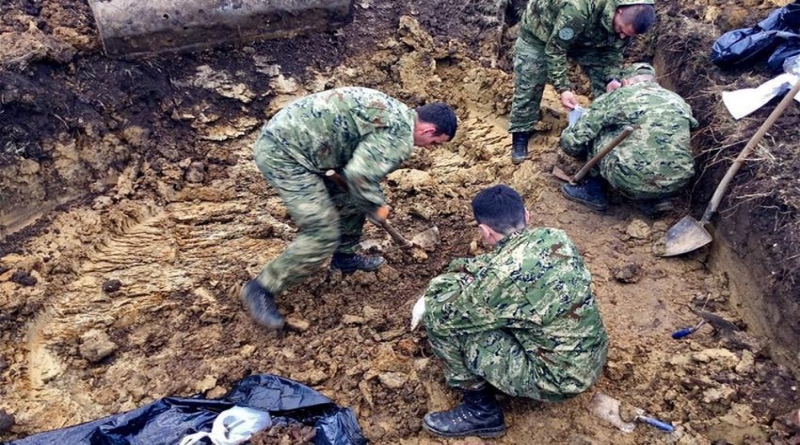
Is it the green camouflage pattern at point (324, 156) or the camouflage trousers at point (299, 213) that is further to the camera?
the camouflage trousers at point (299, 213)

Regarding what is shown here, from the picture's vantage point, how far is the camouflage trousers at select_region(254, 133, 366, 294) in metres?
3.51

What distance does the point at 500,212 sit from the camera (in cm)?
283

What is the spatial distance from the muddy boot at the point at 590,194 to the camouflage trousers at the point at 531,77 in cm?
77

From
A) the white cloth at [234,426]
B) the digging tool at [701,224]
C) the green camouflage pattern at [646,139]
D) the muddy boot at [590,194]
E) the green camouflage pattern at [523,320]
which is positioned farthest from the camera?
the muddy boot at [590,194]

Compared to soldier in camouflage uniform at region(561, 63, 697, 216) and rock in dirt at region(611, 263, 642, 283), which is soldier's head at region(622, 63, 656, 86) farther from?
rock in dirt at region(611, 263, 642, 283)

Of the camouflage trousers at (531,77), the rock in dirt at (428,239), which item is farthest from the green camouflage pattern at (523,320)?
the camouflage trousers at (531,77)

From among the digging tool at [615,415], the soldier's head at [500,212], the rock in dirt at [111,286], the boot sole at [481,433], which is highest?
the soldier's head at [500,212]

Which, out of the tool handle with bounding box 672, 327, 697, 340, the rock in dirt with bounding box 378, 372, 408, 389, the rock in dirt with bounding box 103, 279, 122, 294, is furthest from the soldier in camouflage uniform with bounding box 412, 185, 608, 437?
the rock in dirt with bounding box 103, 279, 122, 294

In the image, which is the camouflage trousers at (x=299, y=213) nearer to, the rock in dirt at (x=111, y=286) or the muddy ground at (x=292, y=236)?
the muddy ground at (x=292, y=236)

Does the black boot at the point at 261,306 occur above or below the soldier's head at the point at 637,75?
below

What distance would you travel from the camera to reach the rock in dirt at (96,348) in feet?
11.8

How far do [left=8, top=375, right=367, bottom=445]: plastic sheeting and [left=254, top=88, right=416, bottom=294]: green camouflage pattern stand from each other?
68cm

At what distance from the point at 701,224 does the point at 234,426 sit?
3.23 m

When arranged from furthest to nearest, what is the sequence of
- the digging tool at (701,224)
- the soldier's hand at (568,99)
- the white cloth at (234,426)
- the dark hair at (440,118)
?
the soldier's hand at (568,99)
the digging tool at (701,224)
the dark hair at (440,118)
the white cloth at (234,426)
